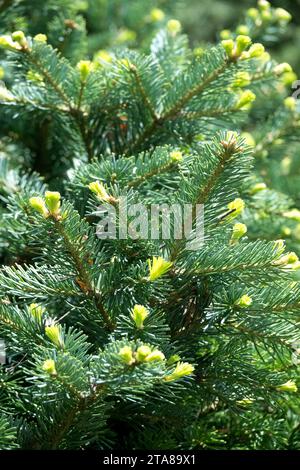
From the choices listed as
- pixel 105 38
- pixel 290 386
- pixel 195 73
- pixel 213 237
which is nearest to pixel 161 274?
pixel 213 237

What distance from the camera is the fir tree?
828 millimetres

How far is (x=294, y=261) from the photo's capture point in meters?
0.84

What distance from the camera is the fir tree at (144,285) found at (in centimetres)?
83

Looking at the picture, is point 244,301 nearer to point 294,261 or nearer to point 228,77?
point 294,261

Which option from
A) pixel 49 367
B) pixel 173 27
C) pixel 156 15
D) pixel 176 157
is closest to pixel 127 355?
pixel 49 367

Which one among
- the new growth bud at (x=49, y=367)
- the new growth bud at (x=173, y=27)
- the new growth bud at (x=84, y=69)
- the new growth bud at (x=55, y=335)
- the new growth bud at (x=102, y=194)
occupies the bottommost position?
the new growth bud at (x=49, y=367)

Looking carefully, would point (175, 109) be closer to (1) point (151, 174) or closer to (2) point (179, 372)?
(1) point (151, 174)

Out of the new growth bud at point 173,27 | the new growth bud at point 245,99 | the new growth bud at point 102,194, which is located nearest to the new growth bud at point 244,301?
the new growth bud at point 102,194

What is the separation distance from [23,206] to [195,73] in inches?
14.4

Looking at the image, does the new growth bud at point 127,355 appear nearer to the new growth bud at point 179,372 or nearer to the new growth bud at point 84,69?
the new growth bud at point 179,372

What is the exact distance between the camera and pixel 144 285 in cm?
87

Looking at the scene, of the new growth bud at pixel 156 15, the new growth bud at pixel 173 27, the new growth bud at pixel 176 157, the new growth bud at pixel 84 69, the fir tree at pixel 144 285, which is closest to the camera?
the fir tree at pixel 144 285

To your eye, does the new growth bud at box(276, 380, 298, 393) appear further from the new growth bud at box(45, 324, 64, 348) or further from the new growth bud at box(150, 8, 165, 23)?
the new growth bud at box(150, 8, 165, 23)

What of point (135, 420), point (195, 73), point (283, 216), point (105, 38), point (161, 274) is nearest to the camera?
point (161, 274)
